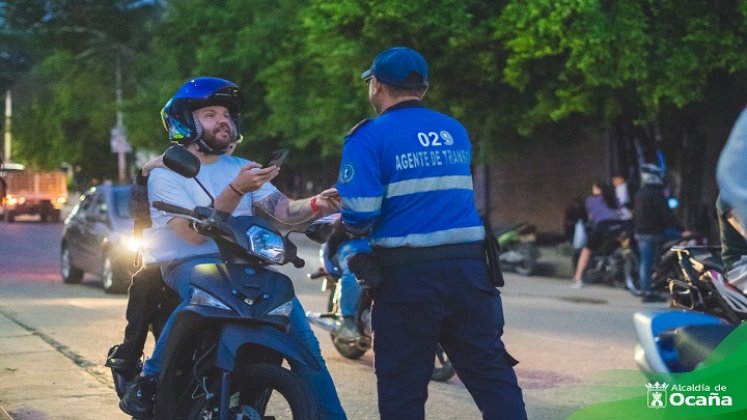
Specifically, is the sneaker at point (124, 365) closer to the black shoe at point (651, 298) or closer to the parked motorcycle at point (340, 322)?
the parked motorcycle at point (340, 322)

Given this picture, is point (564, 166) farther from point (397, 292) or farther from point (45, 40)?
point (45, 40)

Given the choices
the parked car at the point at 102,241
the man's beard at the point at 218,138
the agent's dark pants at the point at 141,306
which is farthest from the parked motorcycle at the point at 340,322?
the parked car at the point at 102,241

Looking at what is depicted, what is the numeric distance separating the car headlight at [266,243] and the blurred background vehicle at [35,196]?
43.8 meters

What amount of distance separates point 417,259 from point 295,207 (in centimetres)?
99

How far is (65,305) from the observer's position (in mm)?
14094

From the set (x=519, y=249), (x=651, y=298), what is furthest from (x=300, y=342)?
(x=519, y=249)

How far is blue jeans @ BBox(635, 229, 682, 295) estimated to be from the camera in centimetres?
1636

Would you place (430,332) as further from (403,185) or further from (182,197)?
(182,197)

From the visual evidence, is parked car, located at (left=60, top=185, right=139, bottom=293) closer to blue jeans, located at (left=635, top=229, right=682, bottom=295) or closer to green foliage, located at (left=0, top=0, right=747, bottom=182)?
green foliage, located at (left=0, top=0, right=747, bottom=182)

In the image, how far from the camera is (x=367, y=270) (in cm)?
477

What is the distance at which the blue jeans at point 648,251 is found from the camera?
1636cm

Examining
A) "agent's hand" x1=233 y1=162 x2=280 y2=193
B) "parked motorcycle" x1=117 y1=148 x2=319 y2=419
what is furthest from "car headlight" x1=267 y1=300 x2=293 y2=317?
"agent's hand" x1=233 y1=162 x2=280 y2=193

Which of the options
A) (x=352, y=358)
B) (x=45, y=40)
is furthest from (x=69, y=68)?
(x=352, y=358)

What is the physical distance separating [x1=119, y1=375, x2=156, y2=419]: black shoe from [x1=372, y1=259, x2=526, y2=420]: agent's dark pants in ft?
3.95
